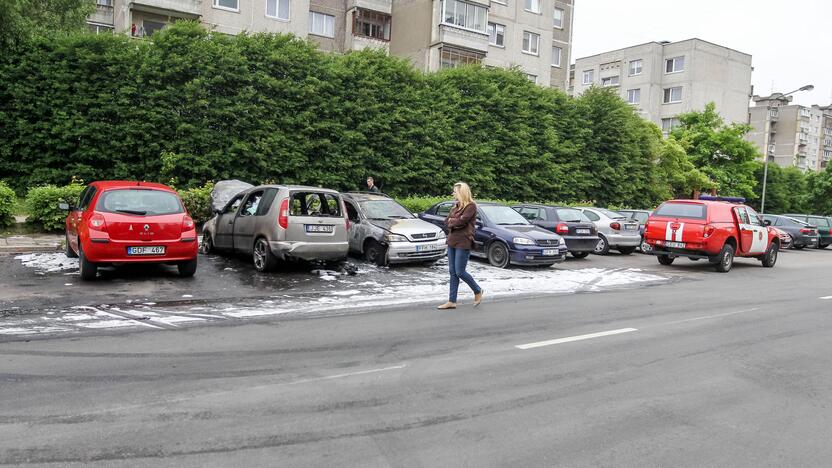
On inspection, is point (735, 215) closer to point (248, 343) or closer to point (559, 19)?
point (248, 343)

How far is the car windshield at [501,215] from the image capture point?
15773 mm

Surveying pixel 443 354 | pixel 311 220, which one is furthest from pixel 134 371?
pixel 311 220

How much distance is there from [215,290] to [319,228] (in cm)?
249

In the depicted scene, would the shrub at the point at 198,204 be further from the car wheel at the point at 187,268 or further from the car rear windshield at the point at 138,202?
the car rear windshield at the point at 138,202

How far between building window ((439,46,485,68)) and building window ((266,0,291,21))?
10.2 metres

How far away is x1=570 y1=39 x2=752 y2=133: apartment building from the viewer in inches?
2370

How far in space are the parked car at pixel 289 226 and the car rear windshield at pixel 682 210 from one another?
9466mm

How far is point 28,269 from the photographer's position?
1101 cm

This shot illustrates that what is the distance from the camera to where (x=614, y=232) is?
19.7 m

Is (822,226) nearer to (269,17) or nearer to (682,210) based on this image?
(682,210)

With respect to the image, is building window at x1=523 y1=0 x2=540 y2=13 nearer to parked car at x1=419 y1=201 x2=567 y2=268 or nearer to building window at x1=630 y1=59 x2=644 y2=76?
building window at x1=630 y1=59 x2=644 y2=76

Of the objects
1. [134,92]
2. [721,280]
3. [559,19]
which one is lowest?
[721,280]

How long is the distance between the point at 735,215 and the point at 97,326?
1595 centimetres

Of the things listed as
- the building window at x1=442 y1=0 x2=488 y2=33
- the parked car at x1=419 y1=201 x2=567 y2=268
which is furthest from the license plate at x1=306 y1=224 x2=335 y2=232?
the building window at x1=442 y1=0 x2=488 y2=33
